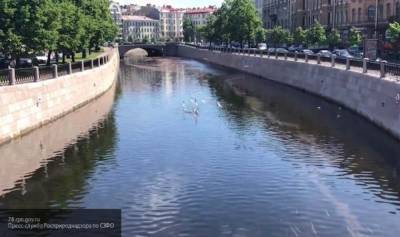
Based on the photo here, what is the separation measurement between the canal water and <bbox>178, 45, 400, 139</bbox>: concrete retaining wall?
948mm

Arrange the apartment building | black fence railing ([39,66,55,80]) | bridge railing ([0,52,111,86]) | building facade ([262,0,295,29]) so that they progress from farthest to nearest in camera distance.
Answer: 1. building facade ([262,0,295,29])
2. the apartment building
3. black fence railing ([39,66,55,80])
4. bridge railing ([0,52,111,86])

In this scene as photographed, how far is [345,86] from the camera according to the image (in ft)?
146

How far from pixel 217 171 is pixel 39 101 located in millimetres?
16433

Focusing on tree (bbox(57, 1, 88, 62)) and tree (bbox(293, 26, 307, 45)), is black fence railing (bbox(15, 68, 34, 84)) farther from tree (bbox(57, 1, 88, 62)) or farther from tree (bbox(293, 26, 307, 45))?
tree (bbox(293, 26, 307, 45))

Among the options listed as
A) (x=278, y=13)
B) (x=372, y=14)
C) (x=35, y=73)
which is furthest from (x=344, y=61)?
(x=278, y=13)

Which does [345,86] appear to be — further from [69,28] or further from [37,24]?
[69,28]

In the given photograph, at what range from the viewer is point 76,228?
19.2 meters

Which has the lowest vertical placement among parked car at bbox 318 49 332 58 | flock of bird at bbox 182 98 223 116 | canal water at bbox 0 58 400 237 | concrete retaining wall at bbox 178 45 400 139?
canal water at bbox 0 58 400 237

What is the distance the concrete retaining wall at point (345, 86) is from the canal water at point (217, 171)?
0.95 meters

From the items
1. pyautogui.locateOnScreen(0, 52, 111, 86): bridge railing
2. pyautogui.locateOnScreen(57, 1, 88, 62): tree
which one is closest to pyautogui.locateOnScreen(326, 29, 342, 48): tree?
pyautogui.locateOnScreen(57, 1, 88, 62): tree

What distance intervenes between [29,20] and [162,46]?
12154 centimetres

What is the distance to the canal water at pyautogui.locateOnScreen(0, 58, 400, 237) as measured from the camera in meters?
19.9

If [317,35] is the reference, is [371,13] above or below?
above

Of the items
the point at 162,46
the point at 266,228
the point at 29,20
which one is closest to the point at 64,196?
the point at 266,228
